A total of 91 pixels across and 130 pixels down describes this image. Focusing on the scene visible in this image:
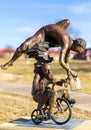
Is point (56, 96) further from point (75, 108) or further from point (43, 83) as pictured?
point (75, 108)

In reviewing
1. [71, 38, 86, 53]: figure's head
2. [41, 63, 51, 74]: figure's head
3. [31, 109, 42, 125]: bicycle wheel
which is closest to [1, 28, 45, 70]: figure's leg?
[41, 63, 51, 74]: figure's head

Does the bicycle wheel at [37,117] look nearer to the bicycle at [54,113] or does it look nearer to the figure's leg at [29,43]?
the bicycle at [54,113]

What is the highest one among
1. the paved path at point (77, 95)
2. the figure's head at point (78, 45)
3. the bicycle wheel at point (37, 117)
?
the figure's head at point (78, 45)

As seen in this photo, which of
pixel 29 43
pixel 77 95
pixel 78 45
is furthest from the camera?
pixel 77 95

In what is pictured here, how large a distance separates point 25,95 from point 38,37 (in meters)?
7.19

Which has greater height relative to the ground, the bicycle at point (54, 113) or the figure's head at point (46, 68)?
the figure's head at point (46, 68)

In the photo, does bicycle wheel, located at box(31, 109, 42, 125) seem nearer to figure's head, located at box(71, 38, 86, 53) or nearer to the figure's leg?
the figure's leg

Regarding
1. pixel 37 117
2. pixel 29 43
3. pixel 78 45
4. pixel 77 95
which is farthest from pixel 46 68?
pixel 77 95

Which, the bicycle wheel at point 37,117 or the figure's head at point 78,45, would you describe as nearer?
the figure's head at point 78,45

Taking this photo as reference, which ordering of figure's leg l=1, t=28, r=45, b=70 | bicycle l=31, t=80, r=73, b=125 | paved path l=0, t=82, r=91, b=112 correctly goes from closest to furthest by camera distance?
bicycle l=31, t=80, r=73, b=125 < figure's leg l=1, t=28, r=45, b=70 < paved path l=0, t=82, r=91, b=112

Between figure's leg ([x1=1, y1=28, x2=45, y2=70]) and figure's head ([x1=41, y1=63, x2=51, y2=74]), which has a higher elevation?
figure's leg ([x1=1, y1=28, x2=45, y2=70])

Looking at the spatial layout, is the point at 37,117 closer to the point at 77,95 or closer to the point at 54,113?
the point at 54,113

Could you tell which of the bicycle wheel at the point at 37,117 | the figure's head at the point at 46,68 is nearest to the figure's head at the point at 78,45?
the figure's head at the point at 46,68

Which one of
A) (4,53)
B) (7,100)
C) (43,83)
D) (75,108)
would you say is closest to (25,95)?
(7,100)
